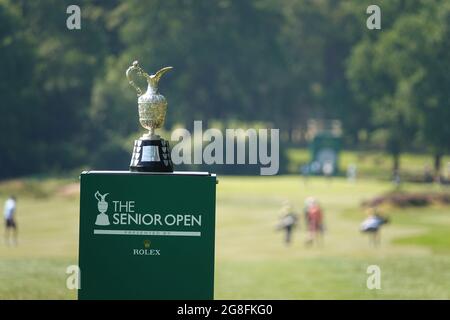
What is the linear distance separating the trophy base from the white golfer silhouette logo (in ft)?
2.47

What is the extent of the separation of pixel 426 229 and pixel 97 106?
42411 mm

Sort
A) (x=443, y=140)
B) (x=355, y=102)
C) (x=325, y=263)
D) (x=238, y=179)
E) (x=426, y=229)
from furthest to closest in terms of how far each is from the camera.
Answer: (x=355, y=102) → (x=443, y=140) → (x=238, y=179) → (x=426, y=229) → (x=325, y=263)

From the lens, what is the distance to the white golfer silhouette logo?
1506 cm

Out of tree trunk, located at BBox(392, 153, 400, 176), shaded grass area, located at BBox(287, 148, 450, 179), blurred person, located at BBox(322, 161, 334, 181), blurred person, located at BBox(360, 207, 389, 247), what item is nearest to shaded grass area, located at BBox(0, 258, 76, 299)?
blurred person, located at BBox(360, 207, 389, 247)

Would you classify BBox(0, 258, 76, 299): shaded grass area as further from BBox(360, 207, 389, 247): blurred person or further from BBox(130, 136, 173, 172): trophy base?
BBox(360, 207, 389, 247): blurred person

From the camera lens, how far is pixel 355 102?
113 metres

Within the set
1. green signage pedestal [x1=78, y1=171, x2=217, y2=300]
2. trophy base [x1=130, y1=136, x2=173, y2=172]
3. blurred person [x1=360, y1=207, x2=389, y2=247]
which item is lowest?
green signage pedestal [x1=78, y1=171, x2=217, y2=300]

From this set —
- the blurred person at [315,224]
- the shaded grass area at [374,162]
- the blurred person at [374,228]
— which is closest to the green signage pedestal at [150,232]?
the blurred person at [315,224]

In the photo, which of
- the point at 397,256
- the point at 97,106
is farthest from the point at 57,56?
the point at 397,256

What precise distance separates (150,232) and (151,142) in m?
1.29

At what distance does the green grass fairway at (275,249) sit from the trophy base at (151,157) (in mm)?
10004

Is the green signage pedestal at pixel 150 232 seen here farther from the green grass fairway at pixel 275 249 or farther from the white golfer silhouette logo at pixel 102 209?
the green grass fairway at pixel 275 249

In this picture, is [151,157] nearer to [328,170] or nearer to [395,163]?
[328,170]
